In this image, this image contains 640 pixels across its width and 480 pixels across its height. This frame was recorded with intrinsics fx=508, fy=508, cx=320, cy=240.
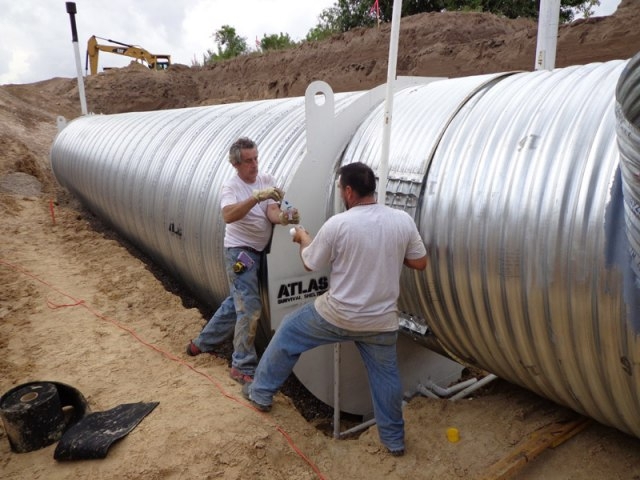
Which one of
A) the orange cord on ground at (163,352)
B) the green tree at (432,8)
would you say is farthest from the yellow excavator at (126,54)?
the orange cord on ground at (163,352)

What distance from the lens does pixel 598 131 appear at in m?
2.69

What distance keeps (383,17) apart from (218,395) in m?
25.6

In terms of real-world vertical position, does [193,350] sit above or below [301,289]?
below

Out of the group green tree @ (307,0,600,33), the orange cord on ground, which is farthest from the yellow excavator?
the orange cord on ground

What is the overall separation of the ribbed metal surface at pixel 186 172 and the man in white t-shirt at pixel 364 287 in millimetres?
1389

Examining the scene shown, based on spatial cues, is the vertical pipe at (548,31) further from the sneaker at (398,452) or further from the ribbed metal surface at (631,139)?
the sneaker at (398,452)

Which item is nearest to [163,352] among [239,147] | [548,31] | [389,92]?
[239,147]

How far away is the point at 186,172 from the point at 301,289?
113 inches

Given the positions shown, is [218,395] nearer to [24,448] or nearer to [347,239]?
[24,448]

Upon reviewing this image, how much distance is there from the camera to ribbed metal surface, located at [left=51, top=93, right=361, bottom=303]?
5.54m

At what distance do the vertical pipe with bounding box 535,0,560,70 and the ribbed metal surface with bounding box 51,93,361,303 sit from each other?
1863 mm

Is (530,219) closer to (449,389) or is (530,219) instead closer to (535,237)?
(535,237)

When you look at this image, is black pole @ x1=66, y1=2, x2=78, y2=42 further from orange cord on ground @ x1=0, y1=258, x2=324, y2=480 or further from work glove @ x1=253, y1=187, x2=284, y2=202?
work glove @ x1=253, y1=187, x2=284, y2=202

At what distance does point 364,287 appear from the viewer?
3438 mm
